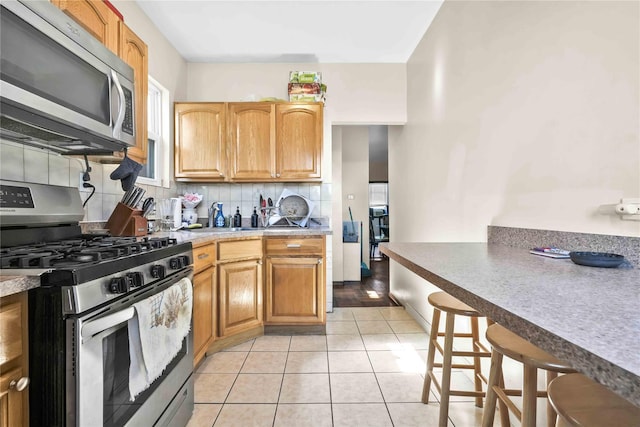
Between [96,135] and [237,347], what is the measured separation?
5.89 ft

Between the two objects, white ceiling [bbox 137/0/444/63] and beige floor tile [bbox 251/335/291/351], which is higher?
white ceiling [bbox 137/0/444/63]

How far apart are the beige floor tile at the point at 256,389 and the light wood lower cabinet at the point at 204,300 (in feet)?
1.04

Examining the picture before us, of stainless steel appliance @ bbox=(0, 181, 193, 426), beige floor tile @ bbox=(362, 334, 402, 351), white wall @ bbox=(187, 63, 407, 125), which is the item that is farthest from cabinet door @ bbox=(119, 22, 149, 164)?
beige floor tile @ bbox=(362, 334, 402, 351)

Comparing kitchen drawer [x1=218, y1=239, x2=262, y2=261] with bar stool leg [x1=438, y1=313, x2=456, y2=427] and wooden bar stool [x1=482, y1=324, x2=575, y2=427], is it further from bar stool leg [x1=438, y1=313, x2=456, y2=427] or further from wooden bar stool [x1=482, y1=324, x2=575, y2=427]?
wooden bar stool [x1=482, y1=324, x2=575, y2=427]

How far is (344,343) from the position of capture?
249cm

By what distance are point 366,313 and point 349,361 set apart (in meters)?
1.06

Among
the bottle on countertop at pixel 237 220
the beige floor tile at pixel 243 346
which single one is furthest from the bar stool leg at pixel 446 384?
the bottle on countertop at pixel 237 220

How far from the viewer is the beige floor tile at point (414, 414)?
1560 mm

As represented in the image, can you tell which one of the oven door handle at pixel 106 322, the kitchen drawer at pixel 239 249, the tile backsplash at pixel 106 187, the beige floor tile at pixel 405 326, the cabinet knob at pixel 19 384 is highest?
the tile backsplash at pixel 106 187

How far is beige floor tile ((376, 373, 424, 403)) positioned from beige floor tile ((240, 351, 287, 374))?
681mm

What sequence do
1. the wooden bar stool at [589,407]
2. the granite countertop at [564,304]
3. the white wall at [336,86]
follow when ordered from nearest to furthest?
the granite countertop at [564,304] → the wooden bar stool at [589,407] → the white wall at [336,86]

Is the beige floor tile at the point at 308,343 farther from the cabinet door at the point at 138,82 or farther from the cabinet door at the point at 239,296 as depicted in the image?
the cabinet door at the point at 138,82

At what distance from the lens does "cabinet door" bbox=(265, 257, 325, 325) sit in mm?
2633

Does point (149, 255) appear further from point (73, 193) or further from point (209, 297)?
point (209, 297)
